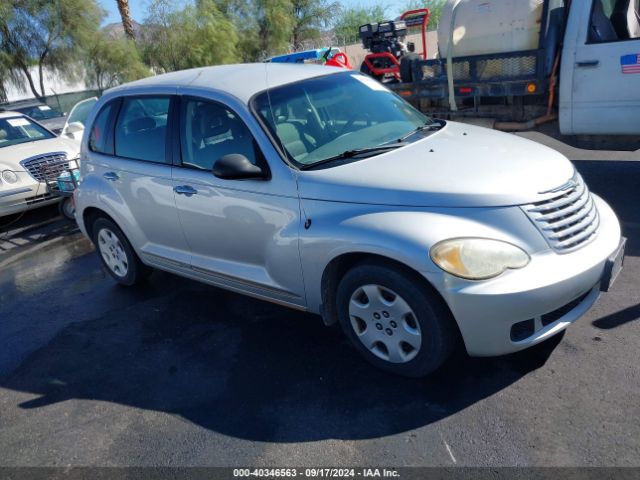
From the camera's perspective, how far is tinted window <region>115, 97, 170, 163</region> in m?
4.13

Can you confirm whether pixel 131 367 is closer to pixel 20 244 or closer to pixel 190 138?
pixel 190 138

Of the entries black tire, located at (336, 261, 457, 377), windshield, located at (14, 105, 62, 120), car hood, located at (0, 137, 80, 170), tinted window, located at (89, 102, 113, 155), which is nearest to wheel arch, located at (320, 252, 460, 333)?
black tire, located at (336, 261, 457, 377)

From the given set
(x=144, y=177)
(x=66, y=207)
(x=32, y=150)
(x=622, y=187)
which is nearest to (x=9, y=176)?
(x=32, y=150)

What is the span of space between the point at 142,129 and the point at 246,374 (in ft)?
7.14

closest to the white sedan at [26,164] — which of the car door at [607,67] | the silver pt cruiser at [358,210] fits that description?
the silver pt cruiser at [358,210]

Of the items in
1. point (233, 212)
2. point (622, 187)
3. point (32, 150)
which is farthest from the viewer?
point (32, 150)

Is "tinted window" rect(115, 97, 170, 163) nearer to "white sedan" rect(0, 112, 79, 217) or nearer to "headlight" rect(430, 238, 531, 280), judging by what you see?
"headlight" rect(430, 238, 531, 280)

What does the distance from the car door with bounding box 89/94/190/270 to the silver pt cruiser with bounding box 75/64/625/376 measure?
14 mm

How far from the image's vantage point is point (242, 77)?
3916 millimetres

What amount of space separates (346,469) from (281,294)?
1268mm

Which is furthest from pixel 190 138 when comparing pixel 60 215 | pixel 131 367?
pixel 60 215

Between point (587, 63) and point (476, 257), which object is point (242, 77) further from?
point (587, 63)

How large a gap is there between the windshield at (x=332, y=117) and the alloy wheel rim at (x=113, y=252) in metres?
2.12

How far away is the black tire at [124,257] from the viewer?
480 cm
